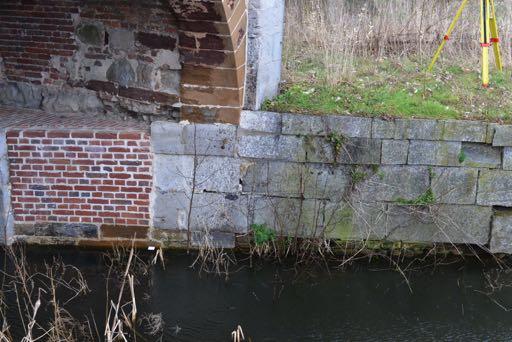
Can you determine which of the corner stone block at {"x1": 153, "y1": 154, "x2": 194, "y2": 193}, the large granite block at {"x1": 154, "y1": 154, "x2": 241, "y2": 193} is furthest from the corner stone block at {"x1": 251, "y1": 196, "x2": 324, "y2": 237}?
the corner stone block at {"x1": 153, "y1": 154, "x2": 194, "y2": 193}

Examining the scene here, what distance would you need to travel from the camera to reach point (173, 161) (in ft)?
18.6

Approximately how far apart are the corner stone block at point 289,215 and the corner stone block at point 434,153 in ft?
3.04

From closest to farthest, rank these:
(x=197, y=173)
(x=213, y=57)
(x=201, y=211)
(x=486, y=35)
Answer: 1. (x=213, y=57)
2. (x=197, y=173)
3. (x=201, y=211)
4. (x=486, y=35)

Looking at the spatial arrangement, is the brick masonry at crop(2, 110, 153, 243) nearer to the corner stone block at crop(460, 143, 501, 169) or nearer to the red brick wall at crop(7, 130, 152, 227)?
the red brick wall at crop(7, 130, 152, 227)

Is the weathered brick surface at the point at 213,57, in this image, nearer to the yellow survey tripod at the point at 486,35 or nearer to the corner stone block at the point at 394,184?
the corner stone block at the point at 394,184

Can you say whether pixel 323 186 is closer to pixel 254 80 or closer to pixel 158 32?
pixel 254 80

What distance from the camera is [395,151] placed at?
555 centimetres

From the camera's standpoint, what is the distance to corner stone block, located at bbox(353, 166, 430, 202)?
18.4 feet

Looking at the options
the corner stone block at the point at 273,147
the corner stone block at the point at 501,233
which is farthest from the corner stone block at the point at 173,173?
the corner stone block at the point at 501,233

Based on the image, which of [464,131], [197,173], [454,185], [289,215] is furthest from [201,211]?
[464,131]

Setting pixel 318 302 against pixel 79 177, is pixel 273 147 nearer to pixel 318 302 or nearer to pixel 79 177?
pixel 318 302

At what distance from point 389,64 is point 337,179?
1.83 metres

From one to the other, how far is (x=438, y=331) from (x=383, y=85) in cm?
248

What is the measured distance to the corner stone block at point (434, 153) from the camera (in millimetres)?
5543
